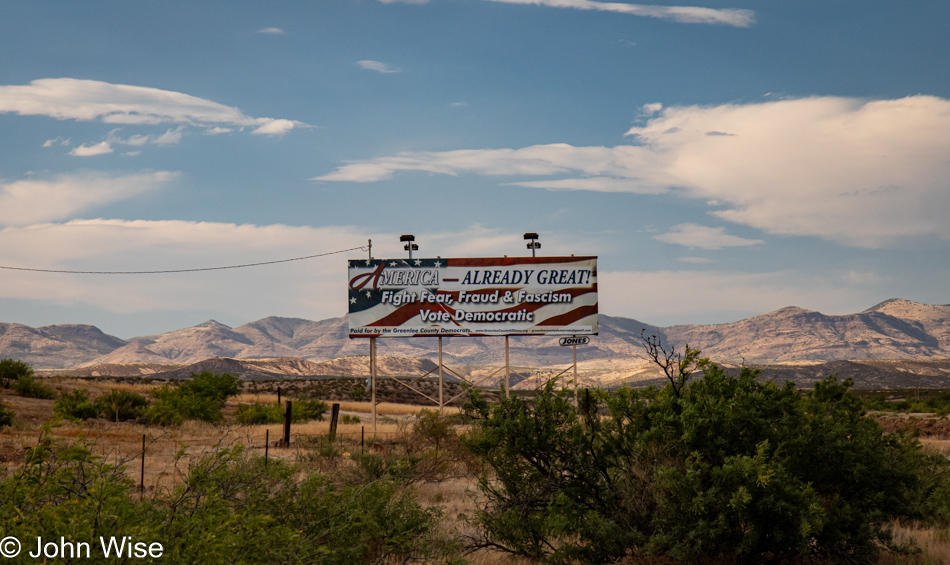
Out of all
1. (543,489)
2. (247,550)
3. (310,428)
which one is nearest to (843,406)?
(543,489)

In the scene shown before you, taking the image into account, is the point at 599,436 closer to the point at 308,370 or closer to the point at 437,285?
the point at 437,285

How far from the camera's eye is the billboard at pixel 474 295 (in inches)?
1260

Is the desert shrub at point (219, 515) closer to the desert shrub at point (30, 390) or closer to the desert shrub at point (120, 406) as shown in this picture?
the desert shrub at point (120, 406)

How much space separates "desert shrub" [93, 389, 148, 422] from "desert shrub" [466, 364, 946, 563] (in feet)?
92.5

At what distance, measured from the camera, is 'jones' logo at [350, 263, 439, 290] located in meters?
32.0

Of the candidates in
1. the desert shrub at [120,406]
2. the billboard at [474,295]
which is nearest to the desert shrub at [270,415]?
the desert shrub at [120,406]

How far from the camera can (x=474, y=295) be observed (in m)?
32.2

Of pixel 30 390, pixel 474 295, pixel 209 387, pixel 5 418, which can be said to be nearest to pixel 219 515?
pixel 5 418

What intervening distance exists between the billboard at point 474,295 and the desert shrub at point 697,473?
2330cm

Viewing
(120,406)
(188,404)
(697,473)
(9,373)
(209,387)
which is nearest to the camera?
(697,473)

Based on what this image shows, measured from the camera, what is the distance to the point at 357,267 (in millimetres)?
32125

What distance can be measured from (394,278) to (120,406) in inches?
571

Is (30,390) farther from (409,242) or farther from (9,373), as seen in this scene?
(409,242)

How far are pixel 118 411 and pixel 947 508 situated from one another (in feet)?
107
